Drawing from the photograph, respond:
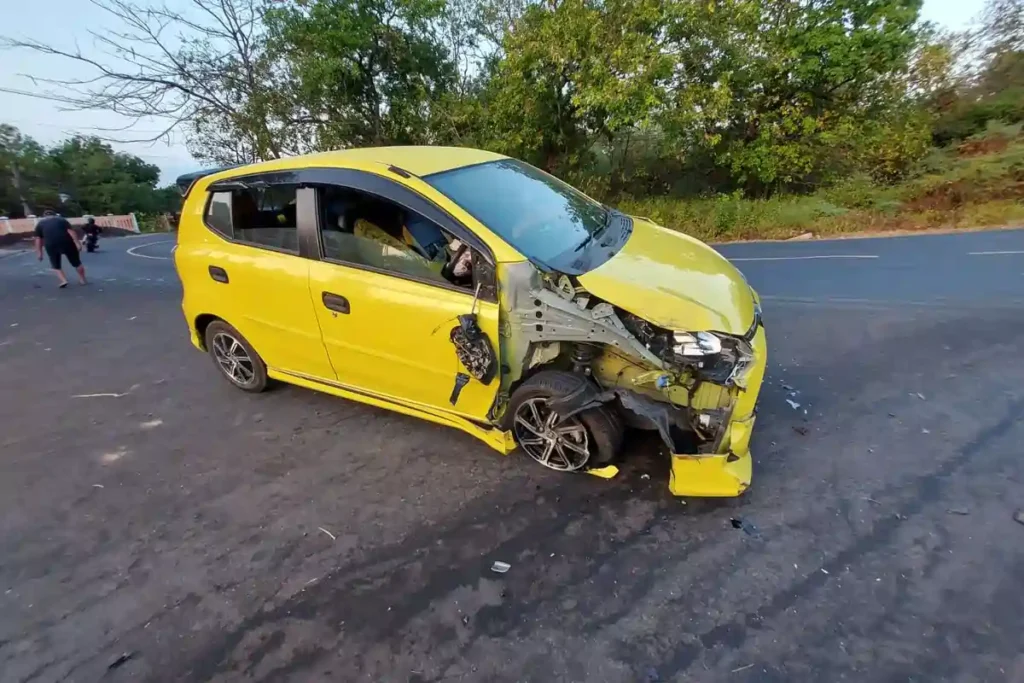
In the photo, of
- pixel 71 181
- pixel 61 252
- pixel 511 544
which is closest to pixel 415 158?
pixel 511 544

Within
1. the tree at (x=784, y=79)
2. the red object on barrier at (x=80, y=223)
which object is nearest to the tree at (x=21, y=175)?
the red object on barrier at (x=80, y=223)

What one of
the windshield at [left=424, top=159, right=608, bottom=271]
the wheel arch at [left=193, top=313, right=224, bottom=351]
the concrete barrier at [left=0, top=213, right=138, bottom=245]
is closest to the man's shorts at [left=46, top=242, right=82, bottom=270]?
the concrete barrier at [left=0, top=213, right=138, bottom=245]

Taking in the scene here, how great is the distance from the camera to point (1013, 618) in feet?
6.95

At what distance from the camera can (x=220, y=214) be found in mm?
4023

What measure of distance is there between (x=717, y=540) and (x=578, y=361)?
109 cm

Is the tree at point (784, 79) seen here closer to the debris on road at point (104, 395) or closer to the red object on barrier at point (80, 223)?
the debris on road at point (104, 395)

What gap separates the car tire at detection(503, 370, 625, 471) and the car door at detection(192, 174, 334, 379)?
4.58ft

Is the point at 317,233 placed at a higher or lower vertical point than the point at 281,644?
higher

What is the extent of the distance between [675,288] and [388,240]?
1.65 m

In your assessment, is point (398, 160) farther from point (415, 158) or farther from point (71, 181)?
point (71, 181)

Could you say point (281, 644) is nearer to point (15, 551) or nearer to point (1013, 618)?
point (15, 551)

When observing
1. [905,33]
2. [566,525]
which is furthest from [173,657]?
[905,33]

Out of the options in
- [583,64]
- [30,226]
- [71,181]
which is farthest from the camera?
[71,181]

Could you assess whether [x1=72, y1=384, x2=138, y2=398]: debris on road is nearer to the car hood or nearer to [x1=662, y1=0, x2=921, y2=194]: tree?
the car hood
